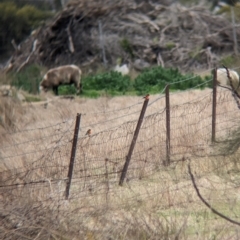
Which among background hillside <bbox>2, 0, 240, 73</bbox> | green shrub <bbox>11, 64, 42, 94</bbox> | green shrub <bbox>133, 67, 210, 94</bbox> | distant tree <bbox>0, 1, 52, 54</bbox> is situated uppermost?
green shrub <bbox>133, 67, 210, 94</bbox>

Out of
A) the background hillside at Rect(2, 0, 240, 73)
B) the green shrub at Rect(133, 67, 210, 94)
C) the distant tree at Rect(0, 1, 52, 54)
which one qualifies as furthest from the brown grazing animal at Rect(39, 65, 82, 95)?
the distant tree at Rect(0, 1, 52, 54)

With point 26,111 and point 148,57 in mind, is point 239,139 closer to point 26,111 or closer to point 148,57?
point 26,111

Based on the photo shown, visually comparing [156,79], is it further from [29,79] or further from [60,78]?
[29,79]

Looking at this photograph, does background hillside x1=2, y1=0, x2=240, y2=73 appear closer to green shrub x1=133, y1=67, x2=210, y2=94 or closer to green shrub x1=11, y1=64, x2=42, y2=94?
green shrub x1=11, y1=64, x2=42, y2=94

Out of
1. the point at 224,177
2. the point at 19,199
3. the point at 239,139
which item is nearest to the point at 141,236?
the point at 19,199

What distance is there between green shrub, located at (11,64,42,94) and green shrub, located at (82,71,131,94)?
1.86 m

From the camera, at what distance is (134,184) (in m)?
8.93

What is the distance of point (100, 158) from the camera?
942 centimetres

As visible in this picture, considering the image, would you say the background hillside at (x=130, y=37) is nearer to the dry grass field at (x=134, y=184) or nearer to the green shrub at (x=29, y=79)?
the green shrub at (x=29, y=79)

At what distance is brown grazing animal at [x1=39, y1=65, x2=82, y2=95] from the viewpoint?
1043 inches

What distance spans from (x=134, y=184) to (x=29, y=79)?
19.3 meters

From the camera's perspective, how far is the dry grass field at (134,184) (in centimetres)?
720

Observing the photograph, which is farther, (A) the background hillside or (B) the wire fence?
(A) the background hillside

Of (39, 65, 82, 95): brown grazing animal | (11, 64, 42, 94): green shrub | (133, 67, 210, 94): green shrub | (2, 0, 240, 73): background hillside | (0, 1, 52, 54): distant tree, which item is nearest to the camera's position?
(133, 67, 210, 94): green shrub
